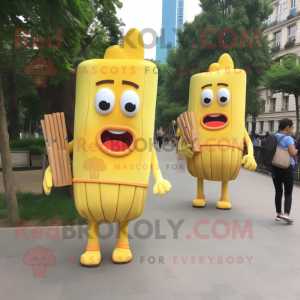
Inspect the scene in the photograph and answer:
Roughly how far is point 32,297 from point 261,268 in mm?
2550

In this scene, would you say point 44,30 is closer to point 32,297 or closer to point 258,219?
point 32,297

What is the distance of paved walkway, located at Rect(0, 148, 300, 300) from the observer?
125 inches

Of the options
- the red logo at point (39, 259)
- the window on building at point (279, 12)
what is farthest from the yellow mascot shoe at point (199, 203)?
the window on building at point (279, 12)

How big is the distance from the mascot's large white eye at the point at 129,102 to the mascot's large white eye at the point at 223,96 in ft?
8.66

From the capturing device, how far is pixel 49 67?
5461 millimetres

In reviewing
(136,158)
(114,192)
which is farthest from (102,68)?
(114,192)

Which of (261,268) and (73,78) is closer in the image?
(261,268)

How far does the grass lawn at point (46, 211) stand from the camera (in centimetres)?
530

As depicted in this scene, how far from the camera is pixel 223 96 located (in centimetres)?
566

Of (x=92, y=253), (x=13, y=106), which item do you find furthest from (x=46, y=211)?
(x=13, y=106)

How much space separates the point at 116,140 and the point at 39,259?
1766 mm

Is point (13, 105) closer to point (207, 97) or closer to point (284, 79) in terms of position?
point (207, 97)

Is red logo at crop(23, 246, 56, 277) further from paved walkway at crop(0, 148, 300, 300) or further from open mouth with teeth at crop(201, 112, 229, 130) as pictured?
open mouth with teeth at crop(201, 112, 229, 130)

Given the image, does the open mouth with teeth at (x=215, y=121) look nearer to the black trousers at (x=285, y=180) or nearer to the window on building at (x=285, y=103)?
the black trousers at (x=285, y=180)
